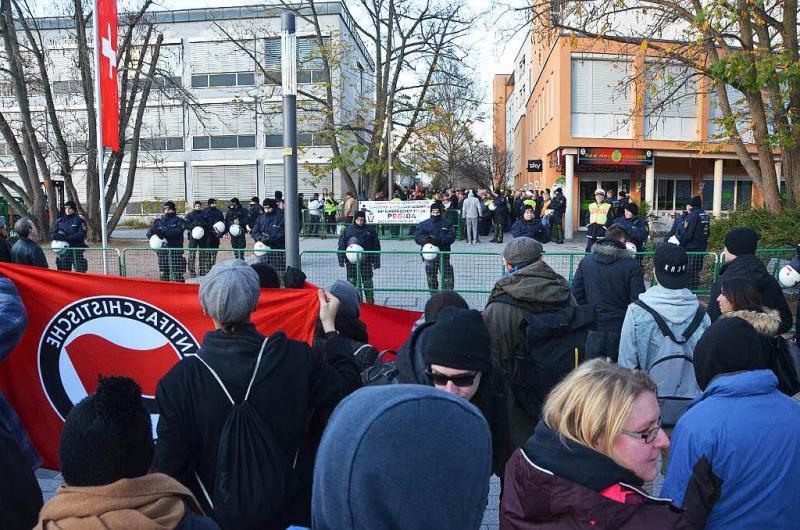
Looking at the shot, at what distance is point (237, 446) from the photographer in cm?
240

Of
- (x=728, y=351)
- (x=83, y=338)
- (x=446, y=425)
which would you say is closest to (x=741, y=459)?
(x=728, y=351)

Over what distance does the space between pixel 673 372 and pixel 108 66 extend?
346 inches

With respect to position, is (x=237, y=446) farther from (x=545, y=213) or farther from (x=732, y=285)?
(x=545, y=213)

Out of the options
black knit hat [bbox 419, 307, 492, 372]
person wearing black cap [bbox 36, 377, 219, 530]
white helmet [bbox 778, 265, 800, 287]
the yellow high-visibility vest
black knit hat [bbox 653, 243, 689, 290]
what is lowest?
white helmet [bbox 778, 265, 800, 287]

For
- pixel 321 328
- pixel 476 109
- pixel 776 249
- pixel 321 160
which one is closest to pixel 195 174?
pixel 321 160

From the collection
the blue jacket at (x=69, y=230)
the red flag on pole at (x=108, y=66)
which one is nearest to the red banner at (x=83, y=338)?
the red flag on pole at (x=108, y=66)

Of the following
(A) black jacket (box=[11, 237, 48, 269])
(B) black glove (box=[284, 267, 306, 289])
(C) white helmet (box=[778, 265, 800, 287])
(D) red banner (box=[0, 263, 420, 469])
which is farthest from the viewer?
(A) black jacket (box=[11, 237, 48, 269])

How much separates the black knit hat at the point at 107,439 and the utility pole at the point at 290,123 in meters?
4.15

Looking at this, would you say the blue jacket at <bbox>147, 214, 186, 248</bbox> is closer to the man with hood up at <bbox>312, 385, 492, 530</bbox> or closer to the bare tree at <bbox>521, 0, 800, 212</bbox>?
the bare tree at <bbox>521, 0, 800, 212</bbox>

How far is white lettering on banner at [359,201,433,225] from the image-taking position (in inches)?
910

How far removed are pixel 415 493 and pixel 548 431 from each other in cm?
90

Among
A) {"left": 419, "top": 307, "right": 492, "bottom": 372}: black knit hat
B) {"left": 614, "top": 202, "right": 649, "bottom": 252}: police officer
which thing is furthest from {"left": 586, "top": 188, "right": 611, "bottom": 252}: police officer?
{"left": 419, "top": 307, "right": 492, "bottom": 372}: black knit hat

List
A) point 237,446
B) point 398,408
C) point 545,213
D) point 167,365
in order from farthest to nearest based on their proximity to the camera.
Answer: point 545,213 → point 167,365 → point 237,446 → point 398,408

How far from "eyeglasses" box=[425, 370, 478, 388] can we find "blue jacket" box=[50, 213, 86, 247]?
45.8ft
